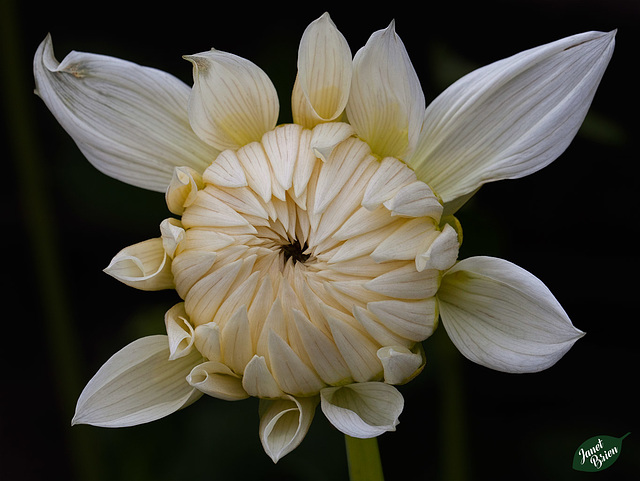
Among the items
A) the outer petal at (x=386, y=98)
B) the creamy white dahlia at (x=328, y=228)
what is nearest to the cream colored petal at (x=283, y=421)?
the creamy white dahlia at (x=328, y=228)

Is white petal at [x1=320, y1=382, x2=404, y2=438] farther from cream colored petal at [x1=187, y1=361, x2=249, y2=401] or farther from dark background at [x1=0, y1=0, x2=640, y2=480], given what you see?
dark background at [x1=0, y1=0, x2=640, y2=480]

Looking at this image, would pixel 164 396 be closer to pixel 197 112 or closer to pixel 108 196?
pixel 197 112

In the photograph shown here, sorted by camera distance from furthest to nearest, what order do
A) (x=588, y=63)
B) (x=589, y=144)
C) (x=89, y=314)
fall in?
(x=89, y=314) → (x=589, y=144) → (x=588, y=63)

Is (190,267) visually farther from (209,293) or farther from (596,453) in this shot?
(596,453)

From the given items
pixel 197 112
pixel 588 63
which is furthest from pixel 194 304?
pixel 588 63

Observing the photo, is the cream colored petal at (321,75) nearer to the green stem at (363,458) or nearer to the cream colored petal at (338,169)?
the cream colored petal at (338,169)

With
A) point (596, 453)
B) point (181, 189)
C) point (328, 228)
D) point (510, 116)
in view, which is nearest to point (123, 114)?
point (181, 189)
